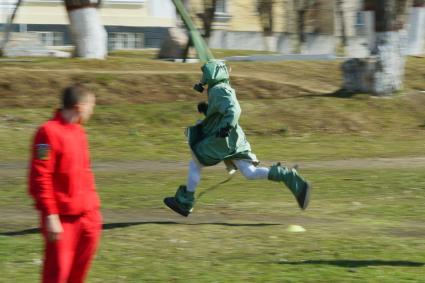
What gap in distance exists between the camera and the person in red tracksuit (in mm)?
6527

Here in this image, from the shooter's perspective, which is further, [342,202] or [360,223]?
[342,202]

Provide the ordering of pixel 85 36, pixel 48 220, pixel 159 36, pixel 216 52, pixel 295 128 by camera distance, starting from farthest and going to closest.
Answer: pixel 159 36, pixel 216 52, pixel 85 36, pixel 295 128, pixel 48 220

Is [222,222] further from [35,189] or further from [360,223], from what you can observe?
[35,189]

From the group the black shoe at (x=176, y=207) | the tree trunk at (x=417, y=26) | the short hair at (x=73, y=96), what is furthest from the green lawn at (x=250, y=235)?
the tree trunk at (x=417, y=26)

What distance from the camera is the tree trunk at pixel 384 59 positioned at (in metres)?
20.9

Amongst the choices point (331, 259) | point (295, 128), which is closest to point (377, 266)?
point (331, 259)

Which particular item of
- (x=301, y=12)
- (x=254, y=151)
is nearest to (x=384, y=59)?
(x=254, y=151)

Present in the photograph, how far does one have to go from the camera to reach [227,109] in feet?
33.0

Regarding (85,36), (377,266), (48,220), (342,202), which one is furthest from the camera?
(85,36)

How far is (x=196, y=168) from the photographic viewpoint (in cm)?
1034

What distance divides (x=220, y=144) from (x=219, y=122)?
210 mm

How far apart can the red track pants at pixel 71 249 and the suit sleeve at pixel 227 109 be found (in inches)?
132

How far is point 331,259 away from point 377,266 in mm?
404

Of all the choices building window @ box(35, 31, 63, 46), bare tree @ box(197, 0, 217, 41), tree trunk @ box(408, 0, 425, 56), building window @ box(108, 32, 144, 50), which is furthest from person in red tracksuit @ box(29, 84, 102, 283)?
building window @ box(108, 32, 144, 50)
